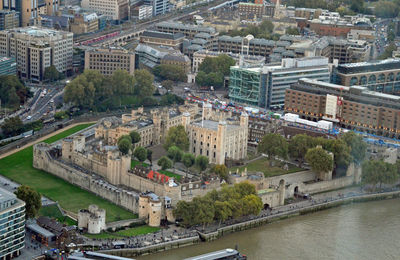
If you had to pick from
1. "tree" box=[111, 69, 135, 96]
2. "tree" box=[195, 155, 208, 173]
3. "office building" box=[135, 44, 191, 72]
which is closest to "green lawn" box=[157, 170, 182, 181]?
"tree" box=[195, 155, 208, 173]

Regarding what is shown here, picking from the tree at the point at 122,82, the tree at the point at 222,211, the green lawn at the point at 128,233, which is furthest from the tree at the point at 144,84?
the green lawn at the point at 128,233

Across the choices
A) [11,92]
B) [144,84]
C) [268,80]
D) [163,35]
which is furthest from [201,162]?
[163,35]

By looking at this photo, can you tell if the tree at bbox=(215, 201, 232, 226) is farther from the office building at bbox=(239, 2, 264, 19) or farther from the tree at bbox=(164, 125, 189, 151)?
the office building at bbox=(239, 2, 264, 19)

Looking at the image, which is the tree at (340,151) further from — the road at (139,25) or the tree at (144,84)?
the road at (139,25)

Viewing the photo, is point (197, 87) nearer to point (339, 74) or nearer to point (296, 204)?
point (339, 74)

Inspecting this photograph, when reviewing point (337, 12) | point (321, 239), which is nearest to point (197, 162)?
point (321, 239)

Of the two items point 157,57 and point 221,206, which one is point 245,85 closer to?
point 157,57
